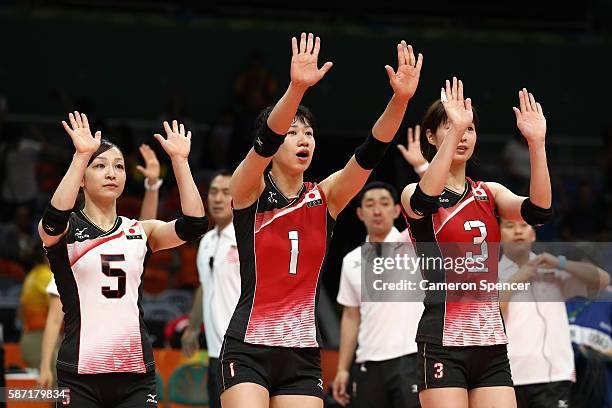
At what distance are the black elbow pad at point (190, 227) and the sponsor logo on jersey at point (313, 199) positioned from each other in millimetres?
608

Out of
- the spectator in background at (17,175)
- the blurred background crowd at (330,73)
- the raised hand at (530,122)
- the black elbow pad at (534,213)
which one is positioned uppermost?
the blurred background crowd at (330,73)

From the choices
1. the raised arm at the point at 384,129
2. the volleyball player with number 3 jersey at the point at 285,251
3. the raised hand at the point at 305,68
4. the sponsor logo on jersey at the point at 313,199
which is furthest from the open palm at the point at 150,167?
the raised hand at the point at 305,68

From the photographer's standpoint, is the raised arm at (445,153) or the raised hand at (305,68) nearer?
the raised hand at (305,68)

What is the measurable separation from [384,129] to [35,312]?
5884 mm

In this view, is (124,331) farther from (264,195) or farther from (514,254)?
(514,254)

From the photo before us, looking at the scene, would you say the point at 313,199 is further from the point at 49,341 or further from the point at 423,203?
the point at 49,341

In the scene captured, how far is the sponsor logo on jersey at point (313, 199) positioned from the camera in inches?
234

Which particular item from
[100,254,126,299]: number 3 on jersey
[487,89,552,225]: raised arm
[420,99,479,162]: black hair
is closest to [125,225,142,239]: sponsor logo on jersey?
[100,254,126,299]: number 3 on jersey

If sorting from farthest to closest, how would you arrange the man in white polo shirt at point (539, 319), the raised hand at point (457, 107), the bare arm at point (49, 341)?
the man in white polo shirt at point (539, 319) → the bare arm at point (49, 341) → the raised hand at point (457, 107)

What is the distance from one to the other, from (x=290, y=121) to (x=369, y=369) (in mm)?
3851

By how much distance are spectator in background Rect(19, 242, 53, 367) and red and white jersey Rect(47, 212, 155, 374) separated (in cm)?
458

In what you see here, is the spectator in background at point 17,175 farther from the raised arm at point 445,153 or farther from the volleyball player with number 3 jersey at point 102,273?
the raised arm at point 445,153

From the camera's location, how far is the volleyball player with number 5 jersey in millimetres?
5812

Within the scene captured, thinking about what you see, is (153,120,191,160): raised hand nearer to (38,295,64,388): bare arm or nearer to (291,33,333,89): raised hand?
(291,33,333,89): raised hand
